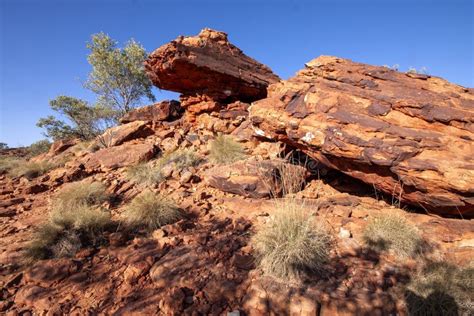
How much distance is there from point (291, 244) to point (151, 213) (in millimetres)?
2414

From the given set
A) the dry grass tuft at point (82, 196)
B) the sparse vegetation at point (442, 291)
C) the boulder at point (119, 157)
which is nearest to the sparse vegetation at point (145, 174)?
the dry grass tuft at point (82, 196)

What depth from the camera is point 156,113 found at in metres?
10.3

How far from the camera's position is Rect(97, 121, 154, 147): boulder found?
356 inches

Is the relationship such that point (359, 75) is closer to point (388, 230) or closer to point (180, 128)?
point (388, 230)

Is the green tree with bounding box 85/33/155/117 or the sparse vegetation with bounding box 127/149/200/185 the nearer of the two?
the sparse vegetation with bounding box 127/149/200/185

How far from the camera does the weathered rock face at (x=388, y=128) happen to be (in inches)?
134

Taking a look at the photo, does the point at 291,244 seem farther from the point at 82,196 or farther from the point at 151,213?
the point at 82,196

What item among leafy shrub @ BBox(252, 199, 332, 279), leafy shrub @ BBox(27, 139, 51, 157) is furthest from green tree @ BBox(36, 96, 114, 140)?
leafy shrub @ BBox(252, 199, 332, 279)

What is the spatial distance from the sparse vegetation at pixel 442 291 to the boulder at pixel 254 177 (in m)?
2.20

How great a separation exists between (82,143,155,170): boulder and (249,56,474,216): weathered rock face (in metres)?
3.87

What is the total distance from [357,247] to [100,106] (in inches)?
657

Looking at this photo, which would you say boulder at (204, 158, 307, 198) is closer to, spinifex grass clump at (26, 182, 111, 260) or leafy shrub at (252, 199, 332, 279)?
leafy shrub at (252, 199, 332, 279)

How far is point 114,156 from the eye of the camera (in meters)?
7.65

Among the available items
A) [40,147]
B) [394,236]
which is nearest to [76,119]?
[40,147]
